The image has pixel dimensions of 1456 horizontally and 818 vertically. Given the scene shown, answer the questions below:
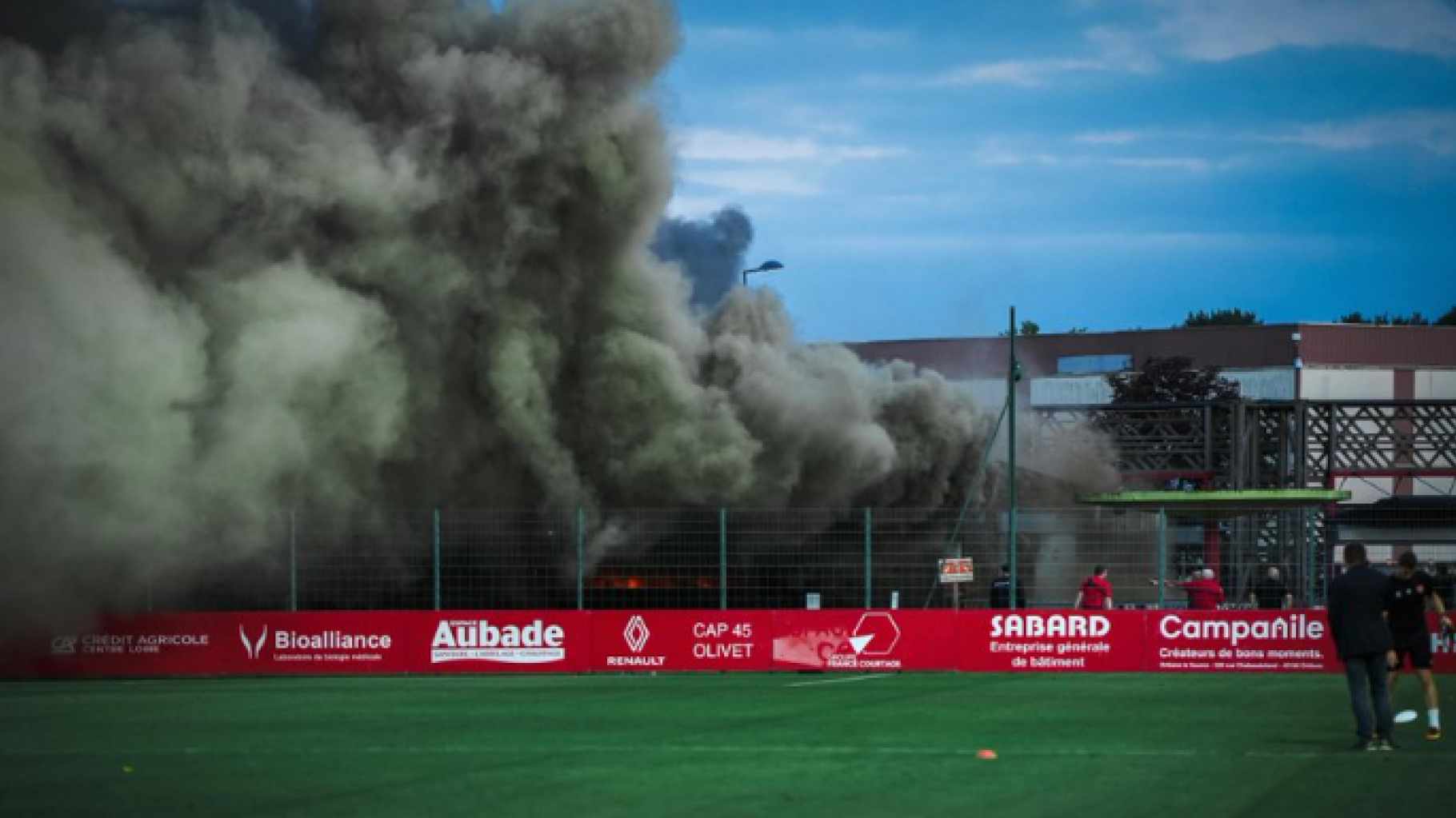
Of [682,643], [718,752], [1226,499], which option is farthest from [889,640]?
[1226,499]

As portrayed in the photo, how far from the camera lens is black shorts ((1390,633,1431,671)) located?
17062 mm

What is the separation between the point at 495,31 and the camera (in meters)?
46.7

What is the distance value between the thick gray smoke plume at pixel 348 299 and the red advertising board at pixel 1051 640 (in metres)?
16.1

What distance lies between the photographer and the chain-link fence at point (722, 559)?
3419cm

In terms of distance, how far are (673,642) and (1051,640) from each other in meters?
5.91

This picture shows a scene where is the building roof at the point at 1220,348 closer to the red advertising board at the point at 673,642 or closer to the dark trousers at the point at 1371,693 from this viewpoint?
the red advertising board at the point at 673,642

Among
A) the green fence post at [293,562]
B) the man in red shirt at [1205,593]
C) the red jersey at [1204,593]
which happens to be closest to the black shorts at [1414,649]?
the man in red shirt at [1205,593]

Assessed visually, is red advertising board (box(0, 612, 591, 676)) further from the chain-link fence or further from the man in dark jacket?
the man in dark jacket

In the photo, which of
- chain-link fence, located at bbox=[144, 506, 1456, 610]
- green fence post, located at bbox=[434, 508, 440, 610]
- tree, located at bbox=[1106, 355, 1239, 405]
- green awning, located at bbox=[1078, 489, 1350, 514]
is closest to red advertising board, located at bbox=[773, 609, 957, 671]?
chain-link fence, located at bbox=[144, 506, 1456, 610]

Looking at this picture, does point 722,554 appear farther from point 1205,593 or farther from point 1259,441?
point 1259,441

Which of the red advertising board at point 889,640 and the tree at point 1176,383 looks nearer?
the red advertising board at point 889,640

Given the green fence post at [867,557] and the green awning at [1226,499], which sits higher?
the green awning at [1226,499]

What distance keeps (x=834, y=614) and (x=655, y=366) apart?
18399 millimetres

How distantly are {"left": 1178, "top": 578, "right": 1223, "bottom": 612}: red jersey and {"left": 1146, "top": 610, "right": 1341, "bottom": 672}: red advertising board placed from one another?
46.6 inches
